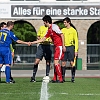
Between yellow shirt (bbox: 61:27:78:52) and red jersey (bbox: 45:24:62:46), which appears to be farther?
yellow shirt (bbox: 61:27:78:52)

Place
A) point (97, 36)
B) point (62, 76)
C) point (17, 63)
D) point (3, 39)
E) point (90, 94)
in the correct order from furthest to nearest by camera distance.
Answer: point (97, 36) → point (17, 63) → point (62, 76) → point (3, 39) → point (90, 94)

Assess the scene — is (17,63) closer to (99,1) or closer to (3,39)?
(99,1)

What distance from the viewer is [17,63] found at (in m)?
33.7

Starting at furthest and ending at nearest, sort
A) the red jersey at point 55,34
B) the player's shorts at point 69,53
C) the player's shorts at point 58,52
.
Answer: the player's shorts at point 69,53
the player's shorts at point 58,52
the red jersey at point 55,34

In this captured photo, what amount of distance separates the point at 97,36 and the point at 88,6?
8.42 meters

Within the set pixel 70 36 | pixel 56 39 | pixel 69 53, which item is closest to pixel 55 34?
pixel 56 39

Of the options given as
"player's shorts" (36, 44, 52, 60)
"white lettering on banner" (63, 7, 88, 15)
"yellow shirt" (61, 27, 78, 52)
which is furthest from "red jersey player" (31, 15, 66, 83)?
"white lettering on banner" (63, 7, 88, 15)

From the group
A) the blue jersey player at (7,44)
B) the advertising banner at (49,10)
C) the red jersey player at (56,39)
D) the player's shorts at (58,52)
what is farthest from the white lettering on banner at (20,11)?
the player's shorts at (58,52)

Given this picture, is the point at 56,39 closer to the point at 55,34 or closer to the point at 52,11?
the point at 55,34

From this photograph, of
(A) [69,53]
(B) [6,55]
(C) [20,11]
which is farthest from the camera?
(C) [20,11]

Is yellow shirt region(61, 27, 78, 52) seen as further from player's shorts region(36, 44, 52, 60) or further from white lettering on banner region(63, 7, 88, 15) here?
white lettering on banner region(63, 7, 88, 15)

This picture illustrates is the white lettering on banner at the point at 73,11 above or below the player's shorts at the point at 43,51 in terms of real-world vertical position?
above

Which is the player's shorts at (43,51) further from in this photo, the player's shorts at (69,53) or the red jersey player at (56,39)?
the red jersey player at (56,39)

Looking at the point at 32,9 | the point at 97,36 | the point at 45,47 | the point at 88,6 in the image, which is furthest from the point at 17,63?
the point at 45,47
